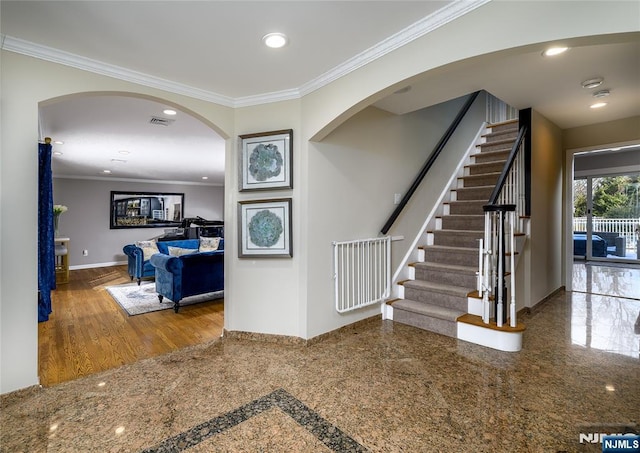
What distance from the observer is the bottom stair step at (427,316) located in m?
3.04

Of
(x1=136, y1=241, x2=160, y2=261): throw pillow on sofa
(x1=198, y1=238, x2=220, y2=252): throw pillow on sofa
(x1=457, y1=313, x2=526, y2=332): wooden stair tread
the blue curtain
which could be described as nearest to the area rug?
(x1=136, y1=241, x2=160, y2=261): throw pillow on sofa

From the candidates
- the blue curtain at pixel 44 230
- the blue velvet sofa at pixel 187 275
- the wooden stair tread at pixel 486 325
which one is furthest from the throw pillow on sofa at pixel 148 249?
the wooden stair tread at pixel 486 325

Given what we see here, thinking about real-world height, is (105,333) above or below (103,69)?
below

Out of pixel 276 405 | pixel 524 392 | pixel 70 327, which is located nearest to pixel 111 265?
pixel 70 327

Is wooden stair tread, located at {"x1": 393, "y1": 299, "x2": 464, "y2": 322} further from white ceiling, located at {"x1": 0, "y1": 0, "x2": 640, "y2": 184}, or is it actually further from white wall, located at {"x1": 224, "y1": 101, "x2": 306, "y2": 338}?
white ceiling, located at {"x1": 0, "y1": 0, "x2": 640, "y2": 184}

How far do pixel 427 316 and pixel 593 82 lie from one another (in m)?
2.65

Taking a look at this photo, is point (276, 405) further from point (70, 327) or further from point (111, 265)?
point (111, 265)

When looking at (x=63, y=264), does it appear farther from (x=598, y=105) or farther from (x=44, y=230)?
(x=598, y=105)

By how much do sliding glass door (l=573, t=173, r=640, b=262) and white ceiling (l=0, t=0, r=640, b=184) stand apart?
4829 mm

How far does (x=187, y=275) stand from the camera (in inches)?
172

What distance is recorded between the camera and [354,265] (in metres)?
3.22

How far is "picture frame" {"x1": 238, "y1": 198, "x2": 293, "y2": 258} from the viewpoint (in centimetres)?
293

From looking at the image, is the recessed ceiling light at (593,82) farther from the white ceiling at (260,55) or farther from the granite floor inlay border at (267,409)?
the granite floor inlay border at (267,409)

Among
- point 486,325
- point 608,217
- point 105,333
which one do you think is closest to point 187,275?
point 105,333
